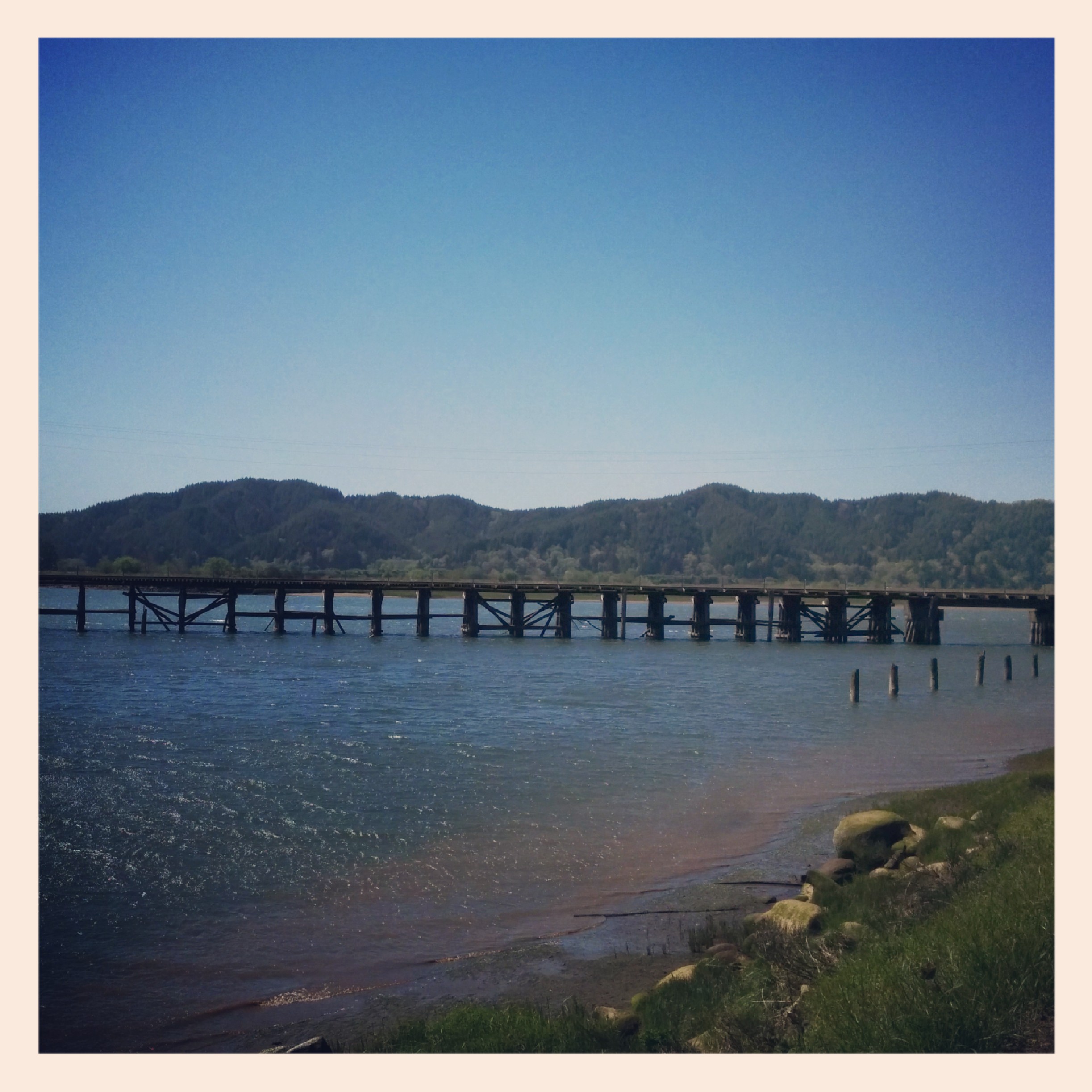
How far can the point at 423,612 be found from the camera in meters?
55.8

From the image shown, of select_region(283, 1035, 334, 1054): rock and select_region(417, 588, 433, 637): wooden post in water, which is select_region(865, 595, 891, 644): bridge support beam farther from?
select_region(283, 1035, 334, 1054): rock

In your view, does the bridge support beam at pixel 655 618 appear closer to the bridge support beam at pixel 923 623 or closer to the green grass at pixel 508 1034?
the bridge support beam at pixel 923 623

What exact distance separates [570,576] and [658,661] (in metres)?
38.6

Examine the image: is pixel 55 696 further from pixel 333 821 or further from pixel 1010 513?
pixel 1010 513

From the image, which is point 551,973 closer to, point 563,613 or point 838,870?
point 838,870

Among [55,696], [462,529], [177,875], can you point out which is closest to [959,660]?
[55,696]

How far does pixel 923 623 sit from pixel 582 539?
9973 centimetres

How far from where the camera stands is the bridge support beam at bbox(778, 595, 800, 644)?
2217 inches

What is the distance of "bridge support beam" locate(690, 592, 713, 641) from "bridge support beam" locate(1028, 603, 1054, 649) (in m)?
18.9

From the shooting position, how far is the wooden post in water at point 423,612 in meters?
55.5

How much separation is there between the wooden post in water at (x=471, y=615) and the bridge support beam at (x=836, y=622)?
20.6m

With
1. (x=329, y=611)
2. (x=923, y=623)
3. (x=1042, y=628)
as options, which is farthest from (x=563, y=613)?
(x=1042, y=628)

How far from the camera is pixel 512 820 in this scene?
15.0 m

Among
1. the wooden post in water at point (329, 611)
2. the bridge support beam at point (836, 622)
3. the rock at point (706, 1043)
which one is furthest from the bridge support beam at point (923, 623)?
the rock at point (706, 1043)
